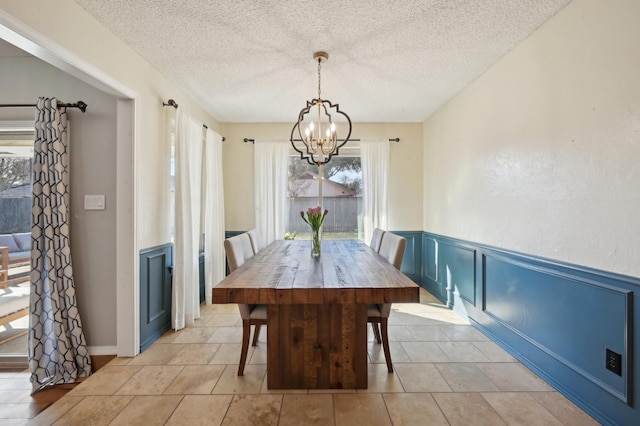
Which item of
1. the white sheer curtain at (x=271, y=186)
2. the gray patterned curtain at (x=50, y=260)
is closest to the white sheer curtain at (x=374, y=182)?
the white sheer curtain at (x=271, y=186)

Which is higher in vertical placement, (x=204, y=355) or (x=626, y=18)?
(x=626, y=18)

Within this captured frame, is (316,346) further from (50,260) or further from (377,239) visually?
(50,260)

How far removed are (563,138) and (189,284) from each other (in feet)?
10.8

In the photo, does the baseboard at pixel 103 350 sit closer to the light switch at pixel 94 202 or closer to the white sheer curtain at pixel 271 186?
the light switch at pixel 94 202

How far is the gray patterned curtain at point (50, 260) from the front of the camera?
2234 millimetres

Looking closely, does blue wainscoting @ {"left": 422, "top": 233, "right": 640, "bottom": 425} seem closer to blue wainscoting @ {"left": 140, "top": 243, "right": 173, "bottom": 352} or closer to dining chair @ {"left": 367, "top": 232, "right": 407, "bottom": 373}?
dining chair @ {"left": 367, "top": 232, "right": 407, "bottom": 373}

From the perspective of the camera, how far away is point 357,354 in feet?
6.48

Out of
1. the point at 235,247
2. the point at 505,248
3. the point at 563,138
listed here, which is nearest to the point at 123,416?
the point at 235,247

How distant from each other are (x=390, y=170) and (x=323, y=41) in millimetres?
2522

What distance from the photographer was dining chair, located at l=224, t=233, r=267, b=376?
7.00 feet

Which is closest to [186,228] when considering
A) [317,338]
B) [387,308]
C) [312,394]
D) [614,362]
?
[317,338]

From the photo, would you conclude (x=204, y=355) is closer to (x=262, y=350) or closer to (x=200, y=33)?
(x=262, y=350)

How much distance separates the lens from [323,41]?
2.32 m

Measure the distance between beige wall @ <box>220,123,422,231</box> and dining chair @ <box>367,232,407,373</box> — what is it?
6.42 ft
